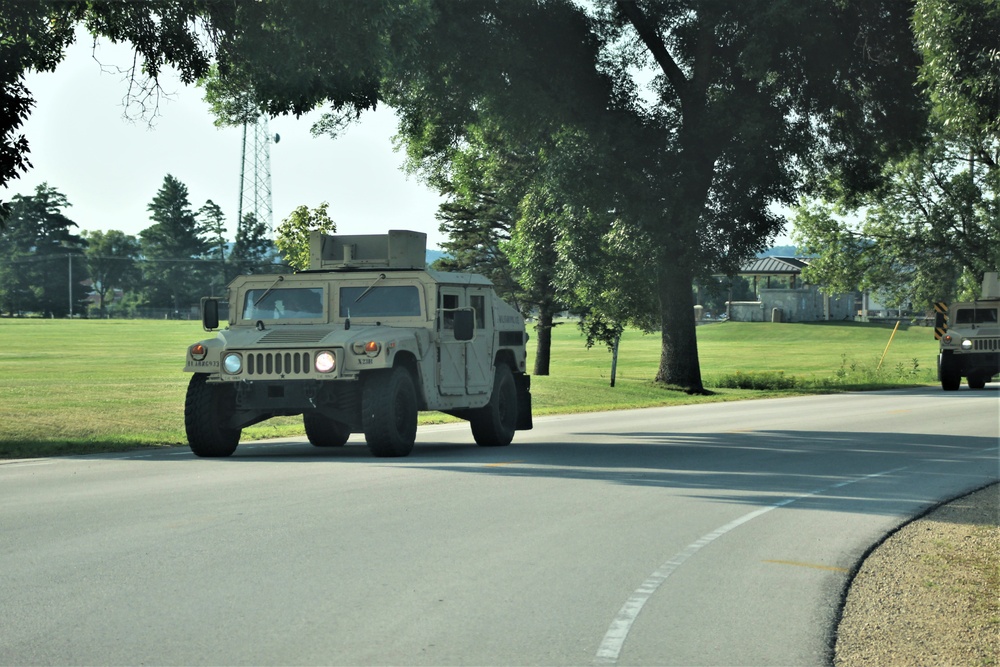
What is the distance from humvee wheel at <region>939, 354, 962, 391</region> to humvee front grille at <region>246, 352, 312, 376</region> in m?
24.3

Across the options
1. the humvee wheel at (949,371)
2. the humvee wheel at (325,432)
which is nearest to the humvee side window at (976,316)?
the humvee wheel at (949,371)

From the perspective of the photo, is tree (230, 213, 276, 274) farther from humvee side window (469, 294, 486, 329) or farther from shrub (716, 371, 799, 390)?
humvee side window (469, 294, 486, 329)

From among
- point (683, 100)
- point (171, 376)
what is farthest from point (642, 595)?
point (171, 376)

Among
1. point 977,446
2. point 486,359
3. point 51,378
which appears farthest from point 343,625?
point 51,378

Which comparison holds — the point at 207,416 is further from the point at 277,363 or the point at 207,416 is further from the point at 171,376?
the point at 171,376

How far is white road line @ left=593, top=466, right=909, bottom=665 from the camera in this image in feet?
20.6

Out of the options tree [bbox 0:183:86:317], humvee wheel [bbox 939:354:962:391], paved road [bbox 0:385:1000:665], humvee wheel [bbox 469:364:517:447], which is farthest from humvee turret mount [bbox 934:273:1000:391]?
tree [bbox 0:183:86:317]

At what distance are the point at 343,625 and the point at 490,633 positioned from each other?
740 millimetres

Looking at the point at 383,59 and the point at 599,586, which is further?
the point at 383,59

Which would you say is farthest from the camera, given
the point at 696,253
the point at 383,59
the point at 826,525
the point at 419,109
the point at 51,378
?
the point at 51,378

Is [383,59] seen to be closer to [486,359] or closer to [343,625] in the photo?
[486,359]

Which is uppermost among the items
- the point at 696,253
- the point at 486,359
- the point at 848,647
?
the point at 696,253

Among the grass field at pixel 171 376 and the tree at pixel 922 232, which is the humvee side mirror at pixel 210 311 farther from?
the tree at pixel 922 232

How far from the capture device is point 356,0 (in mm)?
17594
